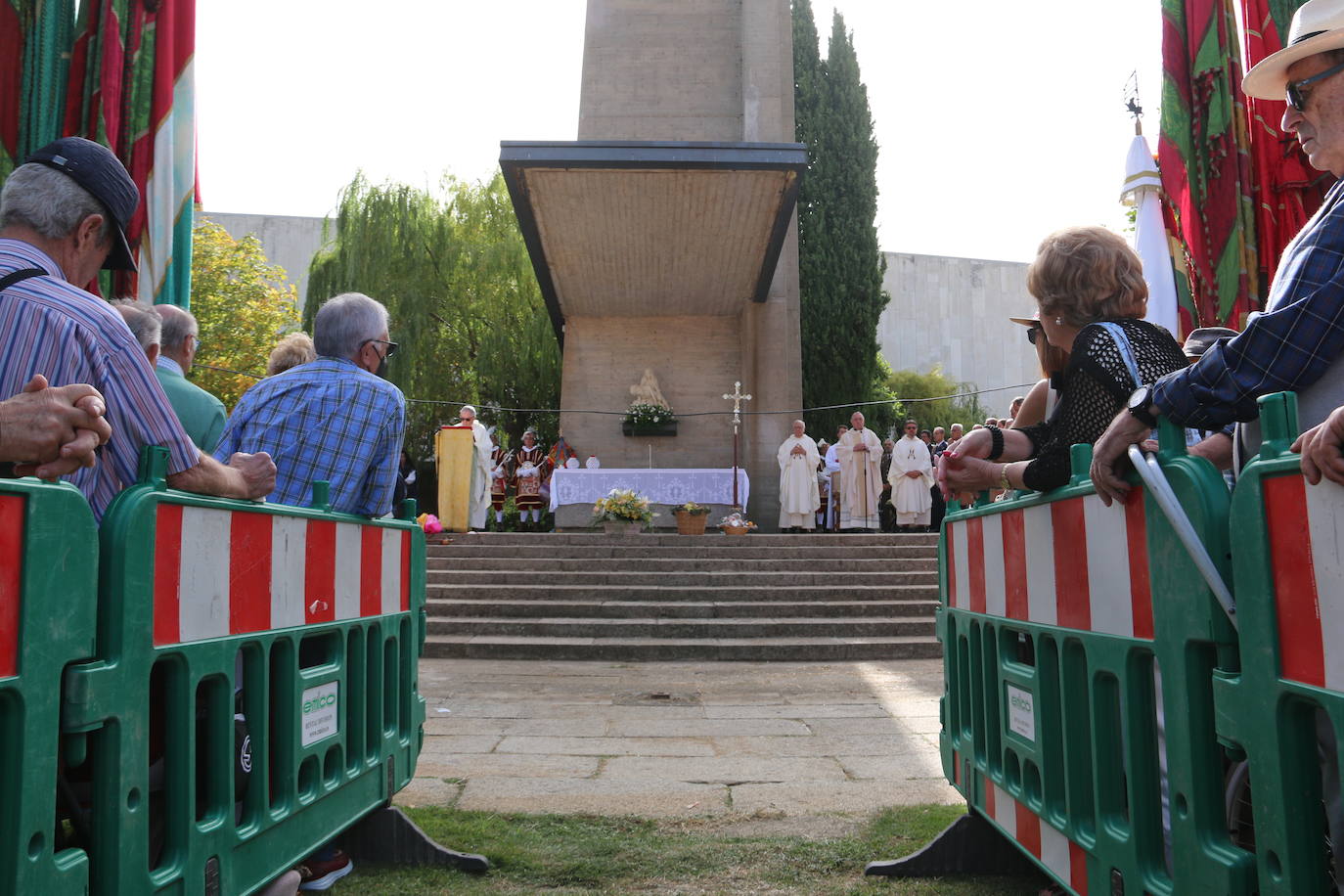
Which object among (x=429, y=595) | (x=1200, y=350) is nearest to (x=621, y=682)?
(x=429, y=595)

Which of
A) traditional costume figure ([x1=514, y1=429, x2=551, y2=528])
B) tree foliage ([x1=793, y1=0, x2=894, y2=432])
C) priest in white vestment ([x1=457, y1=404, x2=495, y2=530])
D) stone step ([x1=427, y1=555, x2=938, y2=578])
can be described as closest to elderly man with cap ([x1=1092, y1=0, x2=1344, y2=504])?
stone step ([x1=427, y1=555, x2=938, y2=578])

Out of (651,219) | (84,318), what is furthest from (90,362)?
(651,219)

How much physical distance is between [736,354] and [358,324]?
17778mm

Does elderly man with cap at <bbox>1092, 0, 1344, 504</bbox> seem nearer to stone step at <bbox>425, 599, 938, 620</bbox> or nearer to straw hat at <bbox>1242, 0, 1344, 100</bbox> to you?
straw hat at <bbox>1242, 0, 1344, 100</bbox>

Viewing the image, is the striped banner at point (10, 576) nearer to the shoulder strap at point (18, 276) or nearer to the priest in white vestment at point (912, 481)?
the shoulder strap at point (18, 276)

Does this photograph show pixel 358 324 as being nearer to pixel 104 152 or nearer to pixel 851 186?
pixel 104 152

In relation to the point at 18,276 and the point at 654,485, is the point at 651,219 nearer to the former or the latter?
the point at 654,485

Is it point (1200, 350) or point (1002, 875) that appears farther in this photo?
point (1002, 875)

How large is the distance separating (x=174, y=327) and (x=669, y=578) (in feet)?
29.4

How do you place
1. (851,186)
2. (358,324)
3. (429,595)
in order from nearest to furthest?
(358,324), (429,595), (851,186)

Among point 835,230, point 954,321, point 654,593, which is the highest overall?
point 954,321

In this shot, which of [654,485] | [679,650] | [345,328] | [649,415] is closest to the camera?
[345,328]

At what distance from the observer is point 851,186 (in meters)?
31.5

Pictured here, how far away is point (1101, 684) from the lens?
207 centimetres
